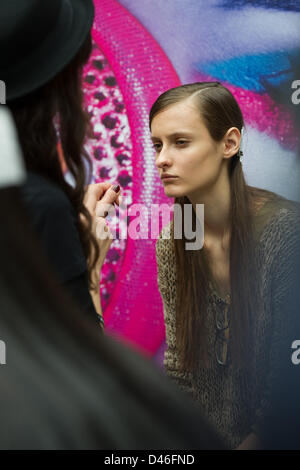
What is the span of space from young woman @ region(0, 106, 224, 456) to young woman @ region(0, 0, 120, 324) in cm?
48

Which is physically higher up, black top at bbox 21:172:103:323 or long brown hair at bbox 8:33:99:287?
long brown hair at bbox 8:33:99:287

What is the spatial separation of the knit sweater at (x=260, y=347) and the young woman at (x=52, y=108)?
1.30 feet

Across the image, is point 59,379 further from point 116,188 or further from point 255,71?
point 255,71

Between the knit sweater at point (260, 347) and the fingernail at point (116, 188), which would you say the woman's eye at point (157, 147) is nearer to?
the fingernail at point (116, 188)

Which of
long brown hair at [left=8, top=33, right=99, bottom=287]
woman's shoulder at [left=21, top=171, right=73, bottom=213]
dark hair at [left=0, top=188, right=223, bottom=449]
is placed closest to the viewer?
dark hair at [left=0, top=188, right=223, bottom=449]

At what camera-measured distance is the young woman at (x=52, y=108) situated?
961 millimetres

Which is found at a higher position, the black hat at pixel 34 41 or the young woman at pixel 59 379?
the black hat at pixel 34 41

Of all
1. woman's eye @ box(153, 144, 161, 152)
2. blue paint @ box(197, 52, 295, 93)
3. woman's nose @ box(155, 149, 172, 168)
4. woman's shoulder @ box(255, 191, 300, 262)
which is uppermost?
blue paint @ box(197, 52, 295, 93)

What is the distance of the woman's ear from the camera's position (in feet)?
4.18

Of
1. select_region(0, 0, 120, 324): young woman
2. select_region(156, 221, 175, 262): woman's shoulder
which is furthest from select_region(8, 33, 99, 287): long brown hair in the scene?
select_region(156, 221, 175, 262): woman's shoulder

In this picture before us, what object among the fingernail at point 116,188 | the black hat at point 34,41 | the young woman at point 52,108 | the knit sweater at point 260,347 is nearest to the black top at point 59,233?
the young woman at point 52,108

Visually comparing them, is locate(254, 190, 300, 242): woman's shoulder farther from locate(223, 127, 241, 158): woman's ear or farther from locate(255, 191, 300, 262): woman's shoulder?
locate(223, 127, 241, 158): woman's ear

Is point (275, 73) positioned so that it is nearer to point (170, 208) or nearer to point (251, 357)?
point (170, 208)
